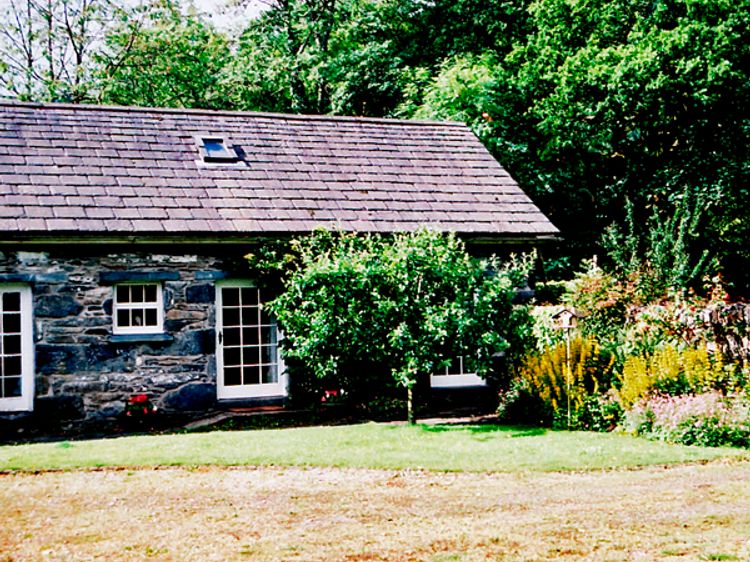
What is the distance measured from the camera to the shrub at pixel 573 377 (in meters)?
12.8

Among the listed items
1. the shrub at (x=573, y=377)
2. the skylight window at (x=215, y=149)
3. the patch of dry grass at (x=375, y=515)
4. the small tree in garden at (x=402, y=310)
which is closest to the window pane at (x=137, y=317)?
the small tree in garden at (x=402, y=310)

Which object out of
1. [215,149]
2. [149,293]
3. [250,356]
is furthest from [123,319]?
[215,149]

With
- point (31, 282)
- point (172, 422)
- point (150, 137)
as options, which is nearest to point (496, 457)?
point (172, 422)

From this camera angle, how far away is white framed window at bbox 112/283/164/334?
13.8 meters

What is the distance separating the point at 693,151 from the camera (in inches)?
933

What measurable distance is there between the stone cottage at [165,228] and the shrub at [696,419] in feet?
14.0

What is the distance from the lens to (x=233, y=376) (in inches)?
574

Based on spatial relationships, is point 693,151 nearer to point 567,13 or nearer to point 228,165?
point 567,13

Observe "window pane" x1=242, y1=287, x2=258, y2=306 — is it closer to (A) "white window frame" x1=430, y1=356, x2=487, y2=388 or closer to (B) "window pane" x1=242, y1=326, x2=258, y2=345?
(B) "window pane" x1=242, y1=326, x2=258, y2=345

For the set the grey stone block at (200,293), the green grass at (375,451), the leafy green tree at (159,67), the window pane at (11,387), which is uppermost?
the leafy green tree at (159,67)

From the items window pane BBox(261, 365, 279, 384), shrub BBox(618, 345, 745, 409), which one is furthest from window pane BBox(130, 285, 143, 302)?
shrub BBox(618, 345, 745, 409)

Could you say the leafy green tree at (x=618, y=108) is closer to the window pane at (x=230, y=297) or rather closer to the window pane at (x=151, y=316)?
the window pane at (x=230, y=297)

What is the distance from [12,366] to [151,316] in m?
2.17

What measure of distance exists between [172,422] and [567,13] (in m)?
16.4
